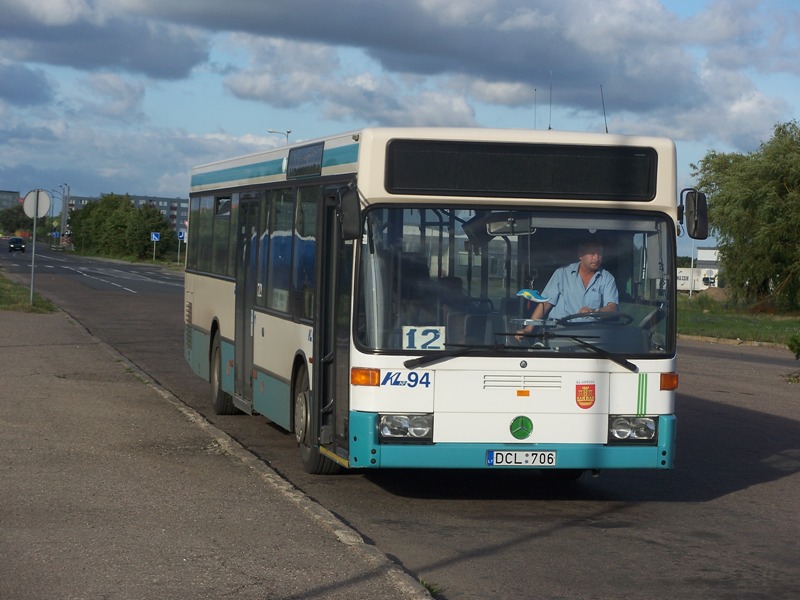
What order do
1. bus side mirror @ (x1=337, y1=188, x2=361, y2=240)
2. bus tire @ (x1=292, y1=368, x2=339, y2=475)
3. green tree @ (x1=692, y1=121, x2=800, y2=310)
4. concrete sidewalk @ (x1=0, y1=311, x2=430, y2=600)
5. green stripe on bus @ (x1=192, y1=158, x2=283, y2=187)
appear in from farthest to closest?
green tree @ (x1=692, y1=121, x2=800, y2=310)
green stripe on bus @ (x1=192, y1=158, x2=283, y2=187)
bus tire @ (x1=292, y1=368, x2=339, y2=475)
bus side mirror @ (x1=337, y1=188, x2=361, y2=240)
concrete sidewalk @ (x1=0, y1=311, x2=430, y2=600)

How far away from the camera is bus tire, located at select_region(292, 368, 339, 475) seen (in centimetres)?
1062

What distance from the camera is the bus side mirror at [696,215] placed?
941 centimetres

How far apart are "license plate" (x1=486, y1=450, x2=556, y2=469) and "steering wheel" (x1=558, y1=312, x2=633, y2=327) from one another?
0.93 meters

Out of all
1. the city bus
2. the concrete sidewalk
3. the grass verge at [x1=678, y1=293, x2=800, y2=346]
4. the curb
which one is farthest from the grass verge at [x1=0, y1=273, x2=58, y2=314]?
the city bus

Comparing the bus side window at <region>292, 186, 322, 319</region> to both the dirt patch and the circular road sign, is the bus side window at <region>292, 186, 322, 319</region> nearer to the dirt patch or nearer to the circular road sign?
the circular road sign

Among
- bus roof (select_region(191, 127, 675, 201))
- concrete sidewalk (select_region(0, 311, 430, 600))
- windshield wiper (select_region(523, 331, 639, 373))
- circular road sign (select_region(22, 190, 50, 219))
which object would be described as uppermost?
circular road sign (select_region(22, 190, 50, 219))

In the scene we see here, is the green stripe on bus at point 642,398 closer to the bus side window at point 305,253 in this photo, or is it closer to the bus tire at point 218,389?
the bus side window at point 305,253

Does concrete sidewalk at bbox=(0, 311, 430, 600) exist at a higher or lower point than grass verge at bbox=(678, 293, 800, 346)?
lower

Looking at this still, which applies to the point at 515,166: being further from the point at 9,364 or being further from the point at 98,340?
the point at 98,340

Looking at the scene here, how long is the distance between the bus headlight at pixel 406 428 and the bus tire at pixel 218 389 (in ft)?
18.1

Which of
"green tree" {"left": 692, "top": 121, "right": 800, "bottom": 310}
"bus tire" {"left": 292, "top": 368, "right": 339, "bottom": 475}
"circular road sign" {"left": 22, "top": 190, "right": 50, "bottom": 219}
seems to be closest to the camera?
"bus tire" {"left": 292, "top": 368, "right": 339, "bottom": 475}

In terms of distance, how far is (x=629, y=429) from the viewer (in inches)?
371

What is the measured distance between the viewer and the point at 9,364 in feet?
61.9

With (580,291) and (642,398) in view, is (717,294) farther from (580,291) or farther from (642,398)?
(580,291)
